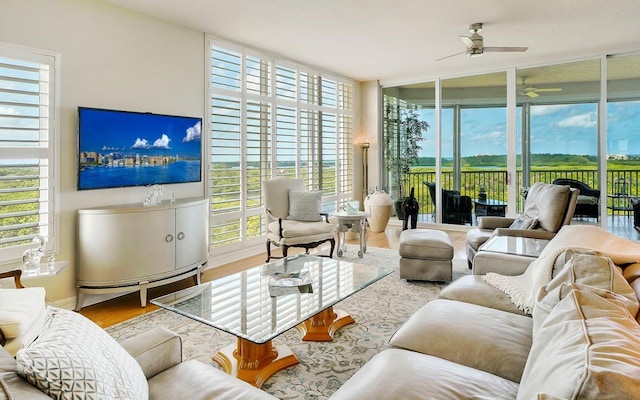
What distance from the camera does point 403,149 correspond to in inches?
289

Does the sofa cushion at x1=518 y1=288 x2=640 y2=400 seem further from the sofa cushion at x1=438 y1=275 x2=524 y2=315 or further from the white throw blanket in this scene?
the sofa cushion at x1=438 y1=275 x2=524 y2=315

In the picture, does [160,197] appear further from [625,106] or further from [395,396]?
[625,106]

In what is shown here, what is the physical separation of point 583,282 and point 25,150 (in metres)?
3.73

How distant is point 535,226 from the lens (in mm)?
3848

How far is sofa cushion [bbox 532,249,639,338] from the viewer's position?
4.52 feet

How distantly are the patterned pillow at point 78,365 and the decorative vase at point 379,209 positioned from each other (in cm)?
575

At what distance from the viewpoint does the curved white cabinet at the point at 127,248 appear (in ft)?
10.8

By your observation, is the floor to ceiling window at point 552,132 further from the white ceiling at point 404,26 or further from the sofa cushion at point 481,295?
the sofa cushion at point 481,295

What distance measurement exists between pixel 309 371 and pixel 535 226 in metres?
2.75

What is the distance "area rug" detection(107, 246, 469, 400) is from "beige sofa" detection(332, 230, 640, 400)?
64cm

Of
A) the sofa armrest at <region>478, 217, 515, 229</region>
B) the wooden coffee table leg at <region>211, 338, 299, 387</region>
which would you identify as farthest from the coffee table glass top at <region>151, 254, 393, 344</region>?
the sofa armrest at <region>478, 217, 515, 229</region>

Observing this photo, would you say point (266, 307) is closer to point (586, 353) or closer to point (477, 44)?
point (586, 353)

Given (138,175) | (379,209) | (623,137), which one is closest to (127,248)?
(138,175)

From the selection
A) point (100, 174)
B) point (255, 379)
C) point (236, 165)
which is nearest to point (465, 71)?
point (236, 165)
